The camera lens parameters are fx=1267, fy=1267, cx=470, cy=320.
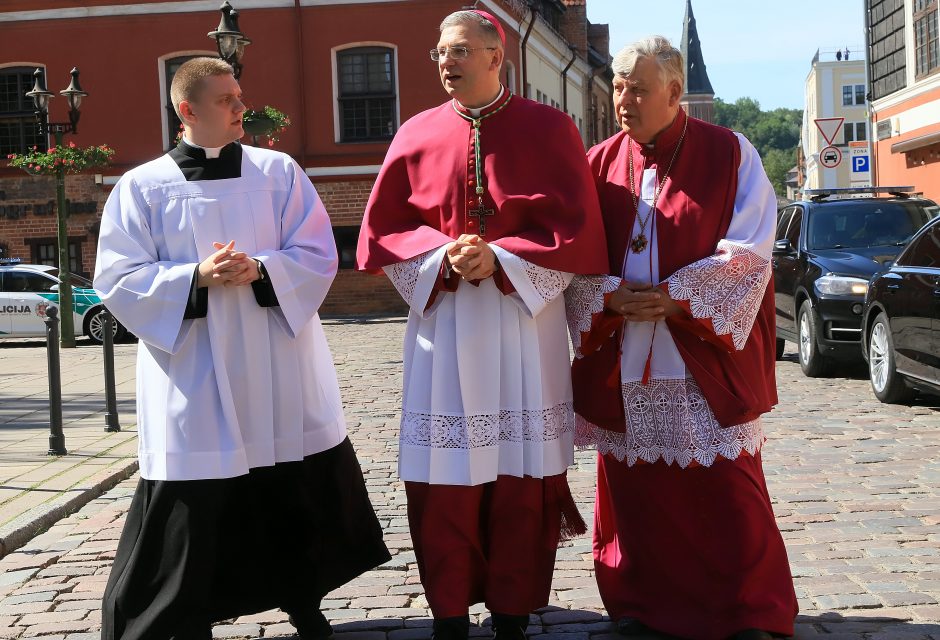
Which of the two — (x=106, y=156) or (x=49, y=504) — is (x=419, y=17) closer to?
(x=106, y=156)

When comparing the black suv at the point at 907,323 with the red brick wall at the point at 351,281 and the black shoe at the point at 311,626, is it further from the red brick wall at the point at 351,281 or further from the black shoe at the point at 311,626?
the red brick wall at the point at 351,281

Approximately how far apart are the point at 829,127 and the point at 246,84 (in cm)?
1321

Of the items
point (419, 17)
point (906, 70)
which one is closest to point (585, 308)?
point (419, 17)

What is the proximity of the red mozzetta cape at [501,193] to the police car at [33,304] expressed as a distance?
19041mm

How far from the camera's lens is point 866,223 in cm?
1373

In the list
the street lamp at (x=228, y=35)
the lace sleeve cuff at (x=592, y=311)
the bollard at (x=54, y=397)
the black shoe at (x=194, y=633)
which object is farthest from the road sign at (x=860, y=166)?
the black shoe at (x=194, y=633)

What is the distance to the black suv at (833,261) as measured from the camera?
12.7 m

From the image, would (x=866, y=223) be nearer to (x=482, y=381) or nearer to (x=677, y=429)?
(x=677, y=429)

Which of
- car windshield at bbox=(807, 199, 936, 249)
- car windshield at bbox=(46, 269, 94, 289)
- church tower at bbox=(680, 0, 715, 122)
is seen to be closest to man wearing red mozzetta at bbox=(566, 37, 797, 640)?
car windshield at bbox=(807, 199, 936, 249)

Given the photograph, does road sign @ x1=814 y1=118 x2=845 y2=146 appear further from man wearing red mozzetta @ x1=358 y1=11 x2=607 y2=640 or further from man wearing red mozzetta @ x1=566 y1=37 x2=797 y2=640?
man wearing red mozzetta @ x1=358 y1=11 x2=607 y2=640

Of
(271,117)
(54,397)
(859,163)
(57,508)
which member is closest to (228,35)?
(271,117)

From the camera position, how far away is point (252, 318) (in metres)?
4.74

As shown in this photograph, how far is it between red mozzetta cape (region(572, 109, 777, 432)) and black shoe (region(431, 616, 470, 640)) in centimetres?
90

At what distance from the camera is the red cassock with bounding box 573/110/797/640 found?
4625 mm
